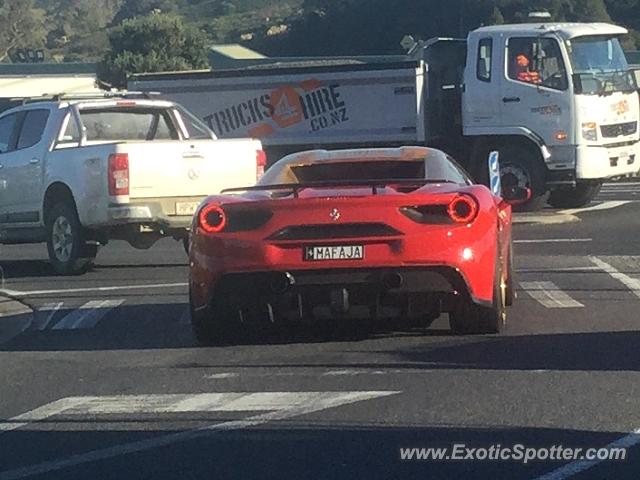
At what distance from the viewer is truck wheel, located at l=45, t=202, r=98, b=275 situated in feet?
48.3

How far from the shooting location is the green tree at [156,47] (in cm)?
5875

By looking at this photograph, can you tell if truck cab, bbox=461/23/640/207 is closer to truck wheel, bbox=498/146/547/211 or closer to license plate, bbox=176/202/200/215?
truck wheel, bbox=498/146/547/211

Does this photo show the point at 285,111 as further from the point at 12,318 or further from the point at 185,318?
the point at 185,318

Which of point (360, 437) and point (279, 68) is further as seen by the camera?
point (279, 68)

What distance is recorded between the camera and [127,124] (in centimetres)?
1566

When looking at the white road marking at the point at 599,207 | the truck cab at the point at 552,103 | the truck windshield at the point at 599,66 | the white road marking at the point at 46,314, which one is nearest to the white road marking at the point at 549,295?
the white road marking at the point at 46,314

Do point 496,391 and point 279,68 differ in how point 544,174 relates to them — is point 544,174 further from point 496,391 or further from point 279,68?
point 496,391

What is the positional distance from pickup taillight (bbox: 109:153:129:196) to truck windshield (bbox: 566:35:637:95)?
750 centimetres

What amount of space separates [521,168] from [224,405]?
12420 millimetres

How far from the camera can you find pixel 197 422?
7535 mm

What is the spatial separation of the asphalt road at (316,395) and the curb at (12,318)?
0.44 feet

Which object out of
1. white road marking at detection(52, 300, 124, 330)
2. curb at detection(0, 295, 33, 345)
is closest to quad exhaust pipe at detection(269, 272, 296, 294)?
white road marking at detection(52, 300, 124, 330)

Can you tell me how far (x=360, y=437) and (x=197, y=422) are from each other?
0.94m

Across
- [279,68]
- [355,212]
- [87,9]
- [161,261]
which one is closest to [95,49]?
[87,9]
